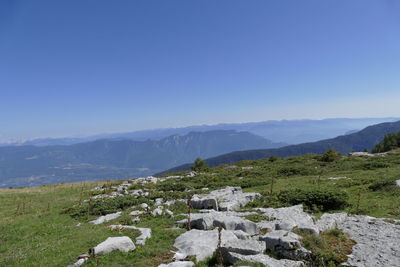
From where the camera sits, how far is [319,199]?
17531 mm

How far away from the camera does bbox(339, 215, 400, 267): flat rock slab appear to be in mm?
8852

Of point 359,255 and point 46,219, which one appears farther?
point 46,219

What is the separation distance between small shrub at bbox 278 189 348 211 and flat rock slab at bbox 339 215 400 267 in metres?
3.06

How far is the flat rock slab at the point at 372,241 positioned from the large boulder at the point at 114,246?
26.8ft

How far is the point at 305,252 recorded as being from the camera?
9.08 meters

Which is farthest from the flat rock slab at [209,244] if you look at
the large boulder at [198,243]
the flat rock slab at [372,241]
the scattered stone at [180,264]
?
the flat rock slab at [372,241]

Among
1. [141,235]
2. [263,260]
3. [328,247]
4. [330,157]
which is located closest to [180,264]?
[263,260]

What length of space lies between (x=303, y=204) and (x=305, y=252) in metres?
9.07

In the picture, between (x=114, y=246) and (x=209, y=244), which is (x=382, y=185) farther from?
(x=114, y=246)

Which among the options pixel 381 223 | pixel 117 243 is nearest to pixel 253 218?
pixel 381 223

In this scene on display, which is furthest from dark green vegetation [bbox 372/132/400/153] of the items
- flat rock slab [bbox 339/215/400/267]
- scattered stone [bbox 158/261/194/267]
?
scattered stone [bbox 158/261/194/267]

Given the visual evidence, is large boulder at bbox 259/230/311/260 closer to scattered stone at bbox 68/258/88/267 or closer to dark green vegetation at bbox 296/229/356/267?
dark green vegetation at bbox 296/229/356/267

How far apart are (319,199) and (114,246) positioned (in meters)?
14.1

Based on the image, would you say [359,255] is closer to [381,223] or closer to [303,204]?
[381,223]
